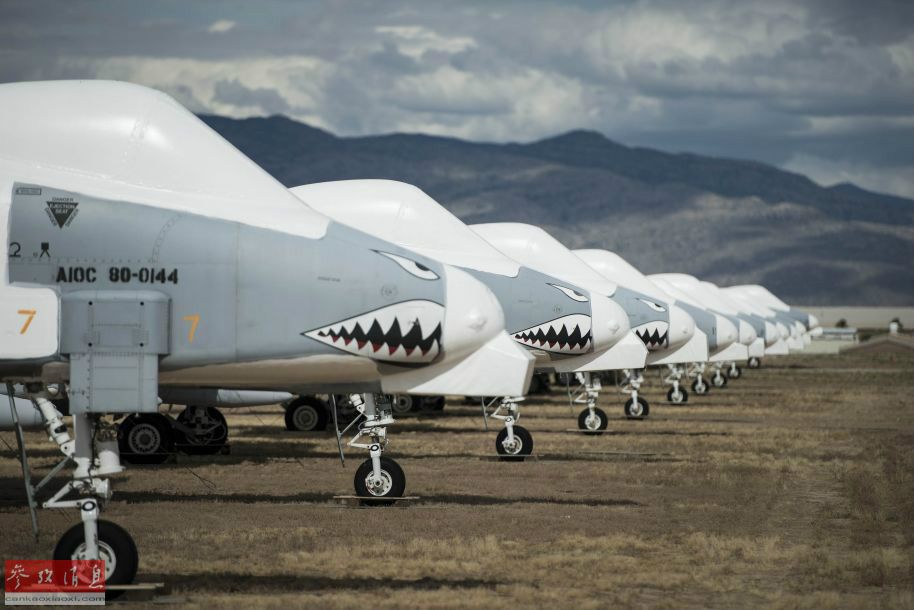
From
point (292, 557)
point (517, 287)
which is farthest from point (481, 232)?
point (292, 557)

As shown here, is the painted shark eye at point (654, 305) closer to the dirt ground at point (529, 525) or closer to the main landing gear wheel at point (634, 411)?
the dirt ground at point (529, 525)

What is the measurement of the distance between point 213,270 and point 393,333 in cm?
167

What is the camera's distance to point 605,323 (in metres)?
27.9

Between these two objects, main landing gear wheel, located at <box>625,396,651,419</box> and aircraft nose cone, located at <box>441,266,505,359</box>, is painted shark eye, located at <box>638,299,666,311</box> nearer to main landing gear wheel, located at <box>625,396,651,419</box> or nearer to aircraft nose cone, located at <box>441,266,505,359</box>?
main landing gear wheel, located at <box>625,396,651,419</box>

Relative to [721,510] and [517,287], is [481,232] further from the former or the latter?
[721,510]

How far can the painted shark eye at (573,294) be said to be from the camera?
87.6ft

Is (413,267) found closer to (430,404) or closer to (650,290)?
(650,290)

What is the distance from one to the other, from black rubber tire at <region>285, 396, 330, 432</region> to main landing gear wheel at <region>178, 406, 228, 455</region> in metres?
6.94

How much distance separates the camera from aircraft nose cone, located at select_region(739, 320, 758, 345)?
5969 cm

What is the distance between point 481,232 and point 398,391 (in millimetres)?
16719

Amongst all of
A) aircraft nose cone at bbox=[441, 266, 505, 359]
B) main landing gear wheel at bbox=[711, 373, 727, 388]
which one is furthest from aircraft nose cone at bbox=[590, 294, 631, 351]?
main landing gear wheel at bbox=[711, 373, 727, 388]

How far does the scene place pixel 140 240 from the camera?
11836 mm

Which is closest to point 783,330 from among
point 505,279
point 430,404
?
point 430,404

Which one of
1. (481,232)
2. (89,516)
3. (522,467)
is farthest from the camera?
(481,232)
